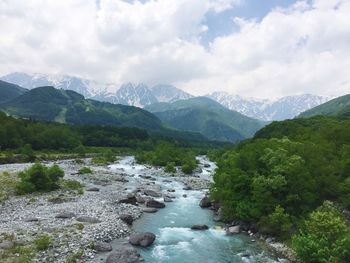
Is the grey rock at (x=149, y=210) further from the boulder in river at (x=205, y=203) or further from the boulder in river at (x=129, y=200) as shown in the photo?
the boulder in river at (x=205, y=203)

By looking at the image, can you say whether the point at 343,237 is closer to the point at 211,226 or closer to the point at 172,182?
the point at 211,226

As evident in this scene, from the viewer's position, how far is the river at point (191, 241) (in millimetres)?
37569

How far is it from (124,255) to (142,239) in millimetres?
5492

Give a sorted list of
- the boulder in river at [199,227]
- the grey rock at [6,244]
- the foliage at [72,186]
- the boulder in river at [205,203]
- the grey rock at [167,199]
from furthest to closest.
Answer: the foliage at [72,186], the grey rock at [167,199], the boulder in river at [205,203], the boulder in river at [199,227], the grey rock at [6,244]

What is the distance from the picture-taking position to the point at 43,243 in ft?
114

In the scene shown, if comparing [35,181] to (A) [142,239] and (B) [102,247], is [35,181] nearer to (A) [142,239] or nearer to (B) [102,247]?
(A) [142,239]

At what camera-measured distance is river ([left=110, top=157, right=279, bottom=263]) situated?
123ft

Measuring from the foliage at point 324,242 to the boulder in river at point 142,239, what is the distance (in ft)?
51.4

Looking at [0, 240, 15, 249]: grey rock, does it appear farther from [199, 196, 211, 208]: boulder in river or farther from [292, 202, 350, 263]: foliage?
[199, 196, 211, 208]: boulder in river

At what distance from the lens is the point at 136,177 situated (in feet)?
324

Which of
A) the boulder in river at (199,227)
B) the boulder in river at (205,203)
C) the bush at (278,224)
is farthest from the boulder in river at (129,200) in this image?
the bush at (278,224)

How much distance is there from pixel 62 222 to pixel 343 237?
31.3 meters

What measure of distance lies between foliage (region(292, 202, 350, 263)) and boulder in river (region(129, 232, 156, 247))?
616 inches

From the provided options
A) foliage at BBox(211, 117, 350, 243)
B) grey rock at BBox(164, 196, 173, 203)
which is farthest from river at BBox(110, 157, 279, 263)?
grey rock at BBox(164, 196, 173, 203)
